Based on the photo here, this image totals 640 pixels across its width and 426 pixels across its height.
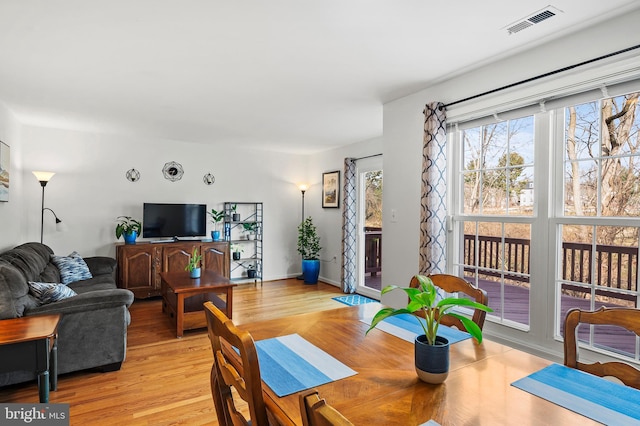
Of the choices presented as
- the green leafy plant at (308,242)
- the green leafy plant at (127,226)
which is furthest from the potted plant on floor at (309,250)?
the green leafy plant at (127,226)

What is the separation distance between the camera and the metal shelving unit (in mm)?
6148

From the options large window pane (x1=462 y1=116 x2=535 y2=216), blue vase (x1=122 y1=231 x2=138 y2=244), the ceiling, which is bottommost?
blue vase (x1=122 y1=231 x2=138 y2=244)

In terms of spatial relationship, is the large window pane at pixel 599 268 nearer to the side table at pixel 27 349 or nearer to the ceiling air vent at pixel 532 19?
the ceiling air vent at pixel 532 19

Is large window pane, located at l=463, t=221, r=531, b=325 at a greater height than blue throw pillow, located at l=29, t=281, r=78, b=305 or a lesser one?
greater

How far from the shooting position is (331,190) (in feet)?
20.3

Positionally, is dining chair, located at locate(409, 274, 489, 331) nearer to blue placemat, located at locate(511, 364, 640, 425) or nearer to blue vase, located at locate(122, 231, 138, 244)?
blue placemat, located at locate(511, 364, 640, 425)

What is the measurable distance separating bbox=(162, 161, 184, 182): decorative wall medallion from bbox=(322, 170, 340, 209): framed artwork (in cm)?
244

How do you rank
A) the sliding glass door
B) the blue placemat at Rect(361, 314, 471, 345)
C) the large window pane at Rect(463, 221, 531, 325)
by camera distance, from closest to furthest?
the blue placemat at Rect(361, 314, 471, 345), the large window pane at Rect(463, 221, 531, 325), the sliding glass door

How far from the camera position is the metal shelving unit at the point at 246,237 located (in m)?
6.15

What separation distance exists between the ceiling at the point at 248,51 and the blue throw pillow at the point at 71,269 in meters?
1.73

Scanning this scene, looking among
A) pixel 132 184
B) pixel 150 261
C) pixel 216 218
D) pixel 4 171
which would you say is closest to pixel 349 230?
pixel 216 218

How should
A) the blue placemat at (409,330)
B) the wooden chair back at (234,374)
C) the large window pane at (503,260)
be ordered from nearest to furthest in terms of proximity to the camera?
1. the wooden chair back at (234,374)
2. the blue placemat at (409,330)
3. the large window pane at (503,260)

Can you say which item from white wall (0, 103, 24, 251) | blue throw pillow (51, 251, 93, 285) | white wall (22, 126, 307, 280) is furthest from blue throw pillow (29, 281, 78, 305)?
white wall (22, 126, 307, 280)

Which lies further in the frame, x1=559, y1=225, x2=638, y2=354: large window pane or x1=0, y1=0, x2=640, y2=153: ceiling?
x1=559, y1=225, x2=638, y2=354: large window pane
